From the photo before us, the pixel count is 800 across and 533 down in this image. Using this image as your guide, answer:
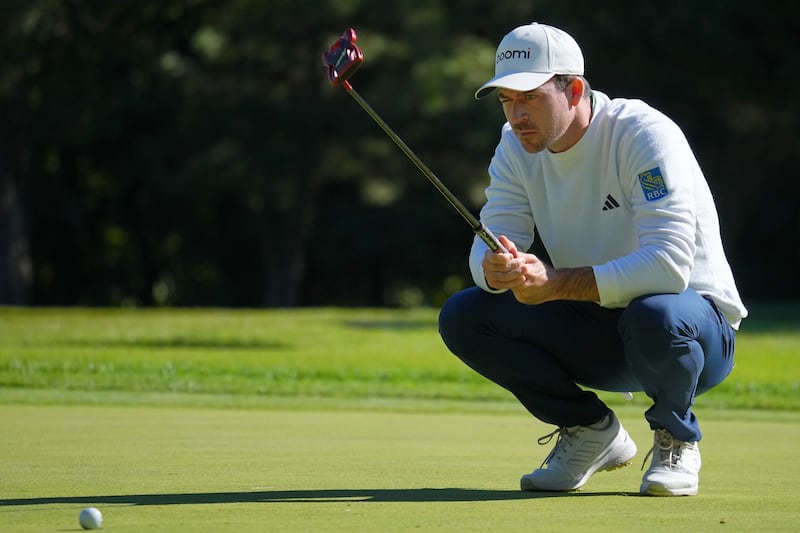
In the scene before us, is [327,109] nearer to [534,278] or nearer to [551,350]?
[551,350]

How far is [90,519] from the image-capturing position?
304 cm

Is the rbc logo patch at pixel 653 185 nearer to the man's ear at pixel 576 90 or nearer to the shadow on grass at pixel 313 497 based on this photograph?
the man's ear at pixel 576 90

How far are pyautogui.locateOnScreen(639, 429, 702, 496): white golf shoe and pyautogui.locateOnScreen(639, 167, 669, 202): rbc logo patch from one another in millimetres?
671

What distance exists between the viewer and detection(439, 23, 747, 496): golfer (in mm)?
3881

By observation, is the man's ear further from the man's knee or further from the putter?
the man's knee

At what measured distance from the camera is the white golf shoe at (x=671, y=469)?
381 cm

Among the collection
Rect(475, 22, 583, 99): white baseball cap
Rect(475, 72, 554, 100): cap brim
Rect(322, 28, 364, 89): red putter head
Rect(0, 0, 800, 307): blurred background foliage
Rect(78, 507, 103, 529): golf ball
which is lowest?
Rect(78, 507, 103, 529): golf ball

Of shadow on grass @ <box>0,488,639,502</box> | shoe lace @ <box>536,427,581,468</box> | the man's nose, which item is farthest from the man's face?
shadow on grass @ <box>0,488,639,502</box>

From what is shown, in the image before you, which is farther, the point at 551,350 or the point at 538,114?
the point at 551,350

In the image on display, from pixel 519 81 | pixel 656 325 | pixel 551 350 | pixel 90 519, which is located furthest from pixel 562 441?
pixel 90 519

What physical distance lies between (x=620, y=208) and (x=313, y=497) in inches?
48.6

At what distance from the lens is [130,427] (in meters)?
5.61

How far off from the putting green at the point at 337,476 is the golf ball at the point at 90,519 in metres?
0.05

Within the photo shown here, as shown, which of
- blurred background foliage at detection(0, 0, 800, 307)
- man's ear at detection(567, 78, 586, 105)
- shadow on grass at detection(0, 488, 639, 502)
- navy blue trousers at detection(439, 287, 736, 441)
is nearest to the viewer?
shadow on grass at detection(0, 488, 639, 502)
